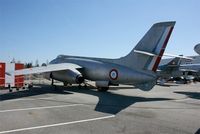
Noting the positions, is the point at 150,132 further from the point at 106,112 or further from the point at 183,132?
the point at 106,112

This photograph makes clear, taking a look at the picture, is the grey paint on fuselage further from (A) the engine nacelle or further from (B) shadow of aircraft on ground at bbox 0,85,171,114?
(B) shadow of aircraft on ground at bbox 0,85,171,114

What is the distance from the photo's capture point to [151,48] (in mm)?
21656

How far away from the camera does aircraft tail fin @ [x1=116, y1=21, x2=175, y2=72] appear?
20891 millimetres

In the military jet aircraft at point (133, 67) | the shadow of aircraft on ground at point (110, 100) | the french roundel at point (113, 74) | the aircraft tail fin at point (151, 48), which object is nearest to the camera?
the shadow of aircraft on ground at point (110, 100)

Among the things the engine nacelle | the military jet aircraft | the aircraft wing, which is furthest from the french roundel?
the aircraft wing

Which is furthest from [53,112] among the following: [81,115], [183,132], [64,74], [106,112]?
[64,74]

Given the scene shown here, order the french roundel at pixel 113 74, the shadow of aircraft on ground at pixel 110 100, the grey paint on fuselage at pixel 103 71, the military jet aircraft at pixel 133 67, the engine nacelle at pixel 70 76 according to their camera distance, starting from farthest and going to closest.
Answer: the engine nacelle at pixel 70 76 → the french roundel at pixel 113 74 → the grey paint on fuselage at pixel 103 71 → the military jet aircraft at pixel 133 67 → the shadow of aircraft on ground at pixel 110 100

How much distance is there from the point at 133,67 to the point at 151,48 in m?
2.25

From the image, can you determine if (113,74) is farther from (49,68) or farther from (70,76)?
(49,68)

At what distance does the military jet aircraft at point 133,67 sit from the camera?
21.1m

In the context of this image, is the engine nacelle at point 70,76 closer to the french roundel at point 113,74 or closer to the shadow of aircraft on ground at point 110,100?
the french roundel at point 113,74

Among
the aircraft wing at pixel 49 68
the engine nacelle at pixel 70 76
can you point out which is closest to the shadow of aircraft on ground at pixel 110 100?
the aircraft wing at pixel 49 68

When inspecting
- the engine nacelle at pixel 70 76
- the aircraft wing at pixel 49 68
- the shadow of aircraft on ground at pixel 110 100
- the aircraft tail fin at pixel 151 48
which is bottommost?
the shadow of aircraft on ground at pixel 110 100

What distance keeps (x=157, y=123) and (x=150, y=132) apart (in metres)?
1.71
